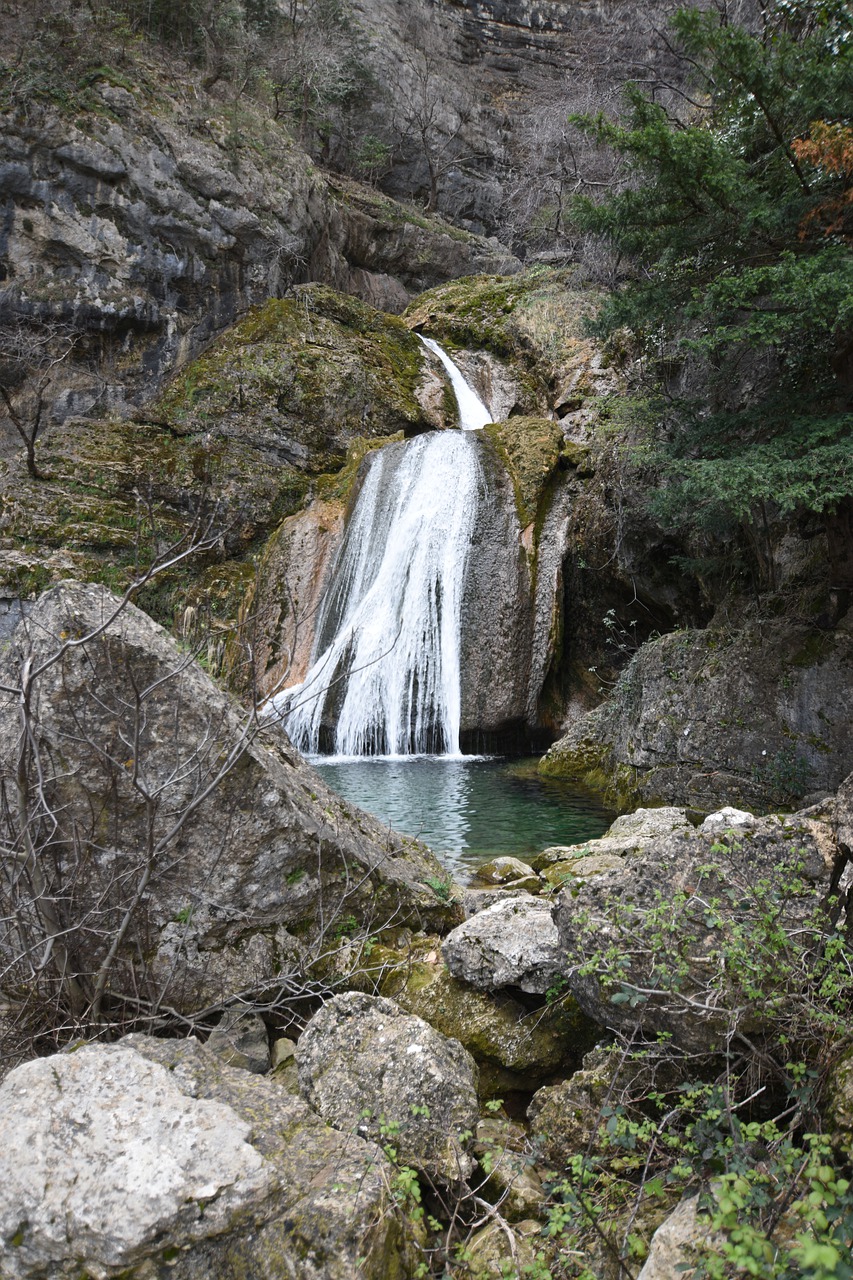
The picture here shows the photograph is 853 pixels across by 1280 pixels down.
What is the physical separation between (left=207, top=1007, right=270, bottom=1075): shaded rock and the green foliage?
190 inches

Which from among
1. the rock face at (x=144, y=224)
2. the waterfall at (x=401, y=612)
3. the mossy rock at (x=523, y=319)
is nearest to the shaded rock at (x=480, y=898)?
the waterfall at (x=401, y=612)

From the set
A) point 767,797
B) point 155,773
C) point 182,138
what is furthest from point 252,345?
point 155,773

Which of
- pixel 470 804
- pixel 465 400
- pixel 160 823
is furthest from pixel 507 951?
pixel 465 400

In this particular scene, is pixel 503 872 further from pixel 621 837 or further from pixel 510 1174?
pixel 510 1174

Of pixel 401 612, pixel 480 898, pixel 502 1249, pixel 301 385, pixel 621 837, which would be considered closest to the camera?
pixel 502 1249

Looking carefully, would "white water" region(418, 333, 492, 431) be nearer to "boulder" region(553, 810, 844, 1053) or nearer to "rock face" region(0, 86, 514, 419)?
"rock face" region(0, 86, 514, 419)

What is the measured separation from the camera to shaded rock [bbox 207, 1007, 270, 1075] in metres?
2.93

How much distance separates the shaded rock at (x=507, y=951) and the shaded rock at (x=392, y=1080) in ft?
1.37

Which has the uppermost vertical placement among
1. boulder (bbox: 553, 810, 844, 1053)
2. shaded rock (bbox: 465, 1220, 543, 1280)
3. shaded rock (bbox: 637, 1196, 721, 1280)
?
boulder (bbox: 553, 810, 844, 1053)

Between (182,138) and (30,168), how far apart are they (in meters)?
3.57

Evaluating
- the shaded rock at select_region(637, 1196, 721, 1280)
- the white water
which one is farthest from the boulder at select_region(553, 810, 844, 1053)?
the white water

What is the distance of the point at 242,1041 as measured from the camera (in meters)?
3.02

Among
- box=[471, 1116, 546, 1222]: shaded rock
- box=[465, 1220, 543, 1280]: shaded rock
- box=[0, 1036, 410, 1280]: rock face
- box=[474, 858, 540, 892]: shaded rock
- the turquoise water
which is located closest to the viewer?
box=[0, 1036, 410, 1280]: rock face

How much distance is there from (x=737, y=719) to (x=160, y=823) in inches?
230
